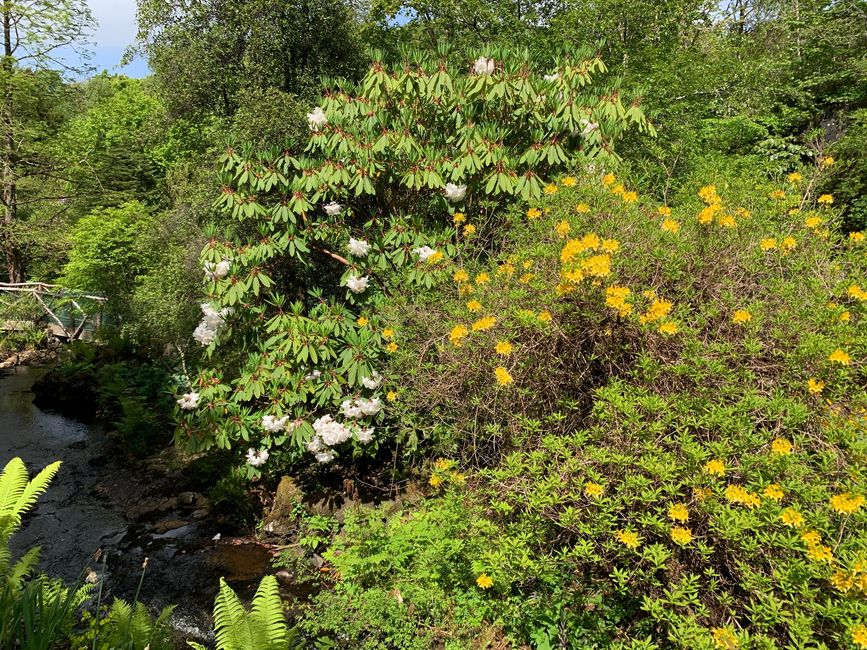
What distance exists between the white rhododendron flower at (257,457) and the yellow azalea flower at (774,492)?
332 cm

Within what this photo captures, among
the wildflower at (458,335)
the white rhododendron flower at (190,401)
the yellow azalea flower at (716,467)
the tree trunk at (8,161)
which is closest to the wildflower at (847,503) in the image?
the yellow azalea flower at (716,467)

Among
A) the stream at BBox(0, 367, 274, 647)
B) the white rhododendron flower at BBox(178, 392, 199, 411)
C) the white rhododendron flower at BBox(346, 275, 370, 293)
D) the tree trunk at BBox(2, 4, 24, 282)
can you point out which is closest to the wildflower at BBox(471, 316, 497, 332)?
the white rhododendron flower at BBox(346, 275, 370, 293)

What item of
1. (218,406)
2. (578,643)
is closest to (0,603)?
(218,406)

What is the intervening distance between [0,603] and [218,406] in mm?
1780

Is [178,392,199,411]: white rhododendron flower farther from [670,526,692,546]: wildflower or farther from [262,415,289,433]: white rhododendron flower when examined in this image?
[670,526,692,546]: wildflower

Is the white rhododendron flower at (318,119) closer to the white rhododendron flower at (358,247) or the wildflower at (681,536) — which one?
the white rhododendron flower at (358,247)

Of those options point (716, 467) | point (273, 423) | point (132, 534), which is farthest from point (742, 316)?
point (132, 534)

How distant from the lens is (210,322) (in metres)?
3.75

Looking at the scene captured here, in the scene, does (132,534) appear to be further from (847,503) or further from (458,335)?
(847,503)

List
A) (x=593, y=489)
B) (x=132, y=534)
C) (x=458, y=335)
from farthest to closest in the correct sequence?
(x=132, y=534)
(x=458, y=335)
(x=593, y=489)

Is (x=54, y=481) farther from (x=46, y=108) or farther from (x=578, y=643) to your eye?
(x=46, y=108)

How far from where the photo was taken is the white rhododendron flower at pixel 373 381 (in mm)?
3452

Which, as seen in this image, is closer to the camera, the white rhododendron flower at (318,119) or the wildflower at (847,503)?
the wildflower at (847,503)

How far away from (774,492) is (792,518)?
0.28 feet
